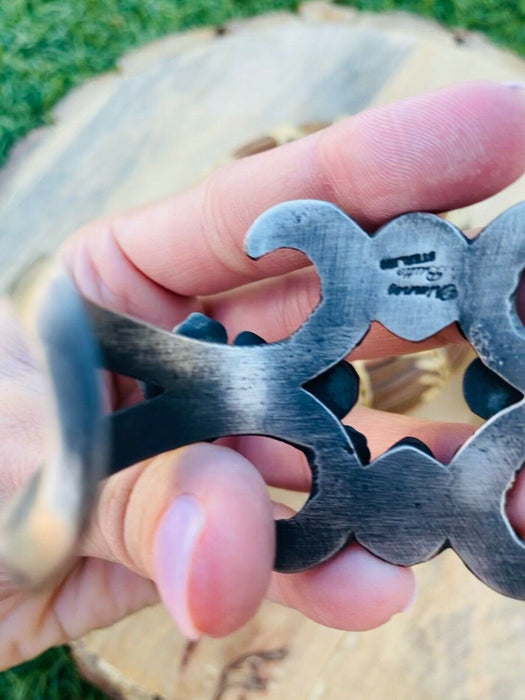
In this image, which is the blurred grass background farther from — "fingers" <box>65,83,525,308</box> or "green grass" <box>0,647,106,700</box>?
"green grass" <box>0,647,106,700</box>

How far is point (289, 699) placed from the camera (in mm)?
1004

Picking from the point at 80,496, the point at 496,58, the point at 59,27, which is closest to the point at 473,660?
the point at 80,496

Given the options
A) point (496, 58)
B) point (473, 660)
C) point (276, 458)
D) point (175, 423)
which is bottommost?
point (473, 660)

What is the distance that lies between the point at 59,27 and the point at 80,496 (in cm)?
139

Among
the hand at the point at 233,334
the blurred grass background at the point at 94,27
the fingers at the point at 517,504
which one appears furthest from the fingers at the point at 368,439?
the blurred grass background at the point at 94,27

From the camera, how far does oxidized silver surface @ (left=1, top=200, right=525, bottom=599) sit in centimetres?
59

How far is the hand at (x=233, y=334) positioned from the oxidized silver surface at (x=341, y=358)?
1.4 inches

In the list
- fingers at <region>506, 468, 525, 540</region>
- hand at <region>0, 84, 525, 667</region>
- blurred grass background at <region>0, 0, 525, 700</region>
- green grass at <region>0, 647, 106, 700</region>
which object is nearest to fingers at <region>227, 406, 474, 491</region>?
hand at <region>0, 84, 525, 667</region>

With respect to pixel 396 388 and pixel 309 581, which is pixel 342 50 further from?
pixel 309 581

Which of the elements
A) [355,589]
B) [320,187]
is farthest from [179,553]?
[320,187]

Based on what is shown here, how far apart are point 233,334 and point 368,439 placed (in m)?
0.22
